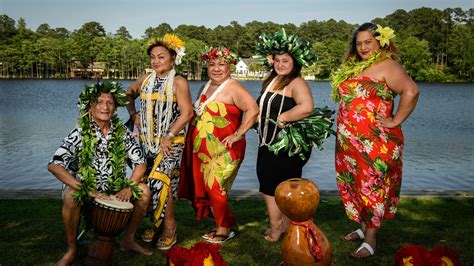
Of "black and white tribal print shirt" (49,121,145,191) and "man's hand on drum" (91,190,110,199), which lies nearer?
"man's hand on drum" (91,190,110,199)

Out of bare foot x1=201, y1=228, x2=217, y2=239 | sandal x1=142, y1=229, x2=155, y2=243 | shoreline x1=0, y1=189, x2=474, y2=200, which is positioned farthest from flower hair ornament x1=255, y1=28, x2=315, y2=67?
shoreline x1=0, y1=189, x2=474, y2=200

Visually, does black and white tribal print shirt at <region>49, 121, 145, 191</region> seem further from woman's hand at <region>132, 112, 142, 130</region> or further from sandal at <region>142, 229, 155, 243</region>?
sandal at <region>142, 229, 155, 243</region>

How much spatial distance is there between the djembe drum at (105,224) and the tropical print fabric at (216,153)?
1021mm

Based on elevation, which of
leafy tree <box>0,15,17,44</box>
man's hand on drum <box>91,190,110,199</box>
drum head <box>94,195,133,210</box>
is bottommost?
drum head <box>94,195,133,210</box>

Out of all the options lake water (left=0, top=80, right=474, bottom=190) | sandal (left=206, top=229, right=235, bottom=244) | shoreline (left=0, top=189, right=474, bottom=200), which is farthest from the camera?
lake water (left=0, top=80, right=474, bottom=190)

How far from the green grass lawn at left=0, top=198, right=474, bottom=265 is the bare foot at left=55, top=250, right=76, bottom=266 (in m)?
0.22

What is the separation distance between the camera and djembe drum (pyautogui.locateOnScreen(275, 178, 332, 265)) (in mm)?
2594

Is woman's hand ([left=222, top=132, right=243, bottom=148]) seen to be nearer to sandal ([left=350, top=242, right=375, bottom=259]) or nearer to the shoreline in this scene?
sandal ([left=350, top=242, right=375, bottom=259])

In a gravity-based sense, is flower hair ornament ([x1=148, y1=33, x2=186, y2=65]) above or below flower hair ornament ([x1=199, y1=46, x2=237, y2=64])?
above

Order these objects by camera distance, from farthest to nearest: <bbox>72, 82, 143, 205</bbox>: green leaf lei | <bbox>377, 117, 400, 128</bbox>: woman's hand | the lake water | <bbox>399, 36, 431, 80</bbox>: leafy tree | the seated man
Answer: <bbox>399, 36, 431, 80</bbox>: leafy tree
the lake water
<bbox>377, 117, 400, 128</bbox>: woman's hand
<bbox>72, 82, 143, 205</bbox>: green leaf lei
the seated man

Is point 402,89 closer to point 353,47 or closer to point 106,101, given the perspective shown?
point 353,47

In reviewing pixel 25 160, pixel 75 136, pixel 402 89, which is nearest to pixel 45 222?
pixel 75 136

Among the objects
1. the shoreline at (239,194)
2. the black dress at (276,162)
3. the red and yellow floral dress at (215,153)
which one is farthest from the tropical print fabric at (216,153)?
the shoreline at (239,194)

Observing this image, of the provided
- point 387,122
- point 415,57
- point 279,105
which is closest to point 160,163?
point 279,105
